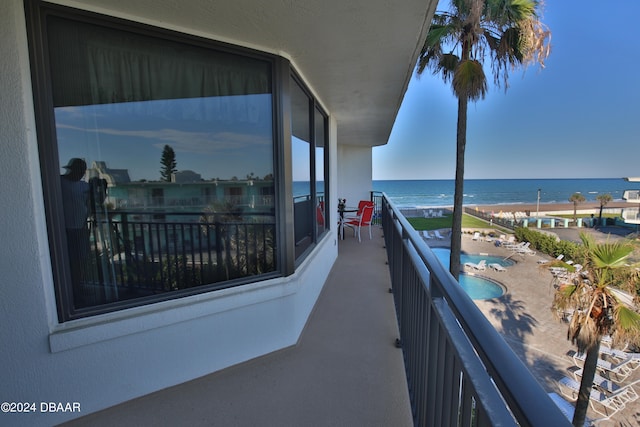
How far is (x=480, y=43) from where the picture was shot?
6.21 meters

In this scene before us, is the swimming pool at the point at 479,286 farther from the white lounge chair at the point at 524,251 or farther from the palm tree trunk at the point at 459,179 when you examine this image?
the white lounge chair at the point at 524,251

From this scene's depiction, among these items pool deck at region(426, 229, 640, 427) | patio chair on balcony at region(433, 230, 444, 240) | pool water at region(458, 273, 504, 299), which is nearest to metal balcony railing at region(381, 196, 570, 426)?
pool deck at region(426, 229, 640, 427)

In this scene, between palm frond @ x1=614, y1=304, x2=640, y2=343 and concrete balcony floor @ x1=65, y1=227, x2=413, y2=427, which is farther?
palm frond @ x1=614, y1=304, x2=640, y2=343

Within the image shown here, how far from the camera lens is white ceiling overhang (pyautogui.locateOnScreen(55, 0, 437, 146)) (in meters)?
1.57

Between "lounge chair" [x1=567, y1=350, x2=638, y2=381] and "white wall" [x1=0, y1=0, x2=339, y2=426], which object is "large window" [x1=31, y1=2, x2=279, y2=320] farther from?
"lounge chair" [x1=567, y1=350, x2=638, y2=381]

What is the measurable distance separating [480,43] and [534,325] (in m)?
7.55

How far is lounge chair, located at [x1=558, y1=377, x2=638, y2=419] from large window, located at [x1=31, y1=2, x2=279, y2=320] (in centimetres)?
724

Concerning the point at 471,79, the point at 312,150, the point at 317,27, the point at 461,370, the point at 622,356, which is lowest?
the point at 622,356

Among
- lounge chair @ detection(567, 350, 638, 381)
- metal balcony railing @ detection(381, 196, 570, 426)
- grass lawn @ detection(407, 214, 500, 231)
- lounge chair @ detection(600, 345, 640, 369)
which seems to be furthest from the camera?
grass lawn @ detection(407, 214, 500, 231)

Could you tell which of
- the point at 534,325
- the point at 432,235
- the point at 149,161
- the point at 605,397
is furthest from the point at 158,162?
the point at 432,235

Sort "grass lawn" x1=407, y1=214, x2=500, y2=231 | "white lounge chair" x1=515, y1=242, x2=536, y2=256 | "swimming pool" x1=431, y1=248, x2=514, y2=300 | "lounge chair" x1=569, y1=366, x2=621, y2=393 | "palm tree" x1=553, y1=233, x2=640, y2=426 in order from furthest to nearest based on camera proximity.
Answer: "grass lawn" x1=407, y1=214, x2=500, y2=231 < "white lounge chair" x1=515, y1=242, x2=536, y2=256 < "swimming pool" x1=431, y1=248, x2=514, y2=300 < "lounge chair" x1=569, y1=366, x2=621, y2=393 < "palm tree" x1=553, y1=233, x2=640, y2=426

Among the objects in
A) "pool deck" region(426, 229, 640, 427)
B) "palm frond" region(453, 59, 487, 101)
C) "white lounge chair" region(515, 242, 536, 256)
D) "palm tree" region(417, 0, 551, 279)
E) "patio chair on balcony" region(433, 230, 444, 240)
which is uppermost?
"palm tree" region(417, 0, 551, 279)

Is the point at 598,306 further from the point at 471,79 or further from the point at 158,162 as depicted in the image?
the point at 158,162

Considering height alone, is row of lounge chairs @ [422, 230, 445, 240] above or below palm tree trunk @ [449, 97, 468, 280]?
below
